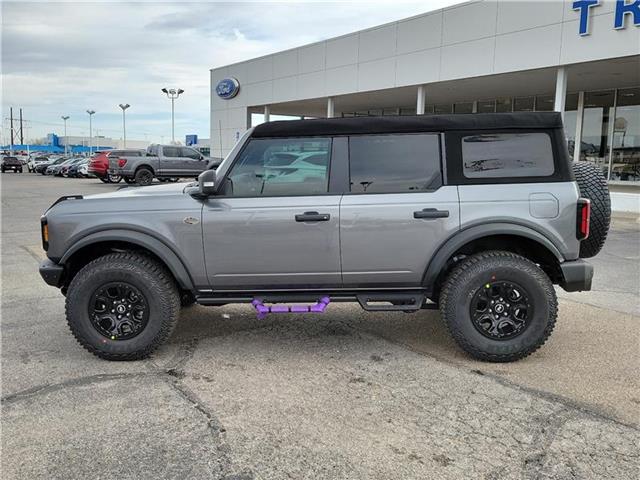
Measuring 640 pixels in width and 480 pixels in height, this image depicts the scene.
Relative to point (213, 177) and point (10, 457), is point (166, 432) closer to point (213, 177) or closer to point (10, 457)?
point (10, 457)

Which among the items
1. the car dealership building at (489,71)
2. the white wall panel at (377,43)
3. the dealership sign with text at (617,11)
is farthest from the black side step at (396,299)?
the white wall panel at (377,43)

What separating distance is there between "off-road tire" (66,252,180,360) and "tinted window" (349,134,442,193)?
172cm

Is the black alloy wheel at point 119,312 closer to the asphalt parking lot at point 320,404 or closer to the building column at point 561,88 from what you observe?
the asphalt parking lot at point 320,404

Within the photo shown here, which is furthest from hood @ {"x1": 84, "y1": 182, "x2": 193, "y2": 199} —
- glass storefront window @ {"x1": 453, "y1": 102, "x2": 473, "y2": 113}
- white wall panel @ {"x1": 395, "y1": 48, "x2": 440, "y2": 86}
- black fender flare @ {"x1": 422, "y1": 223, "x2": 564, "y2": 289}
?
glass storefront window @ {"x1": 453, "y1": 102, "x2": 473, "y2": 113}

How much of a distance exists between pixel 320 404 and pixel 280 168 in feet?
6.08

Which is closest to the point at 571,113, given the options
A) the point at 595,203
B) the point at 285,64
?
the point at 285,64

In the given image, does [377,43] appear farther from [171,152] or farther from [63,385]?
[63,385]

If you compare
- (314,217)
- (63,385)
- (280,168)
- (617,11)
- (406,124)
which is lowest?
(63,385)

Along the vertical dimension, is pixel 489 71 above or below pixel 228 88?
below

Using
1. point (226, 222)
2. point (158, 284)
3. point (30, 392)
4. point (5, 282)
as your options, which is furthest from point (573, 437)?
point (5, 282)

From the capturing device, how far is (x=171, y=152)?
24.0 meters

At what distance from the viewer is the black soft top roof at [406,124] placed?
13.8 feet

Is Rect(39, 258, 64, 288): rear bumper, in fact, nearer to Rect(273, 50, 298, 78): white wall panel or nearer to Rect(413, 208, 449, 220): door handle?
Rect(413, 208, 449, 220): door handle

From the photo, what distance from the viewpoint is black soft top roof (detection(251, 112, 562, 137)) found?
4.19 m
